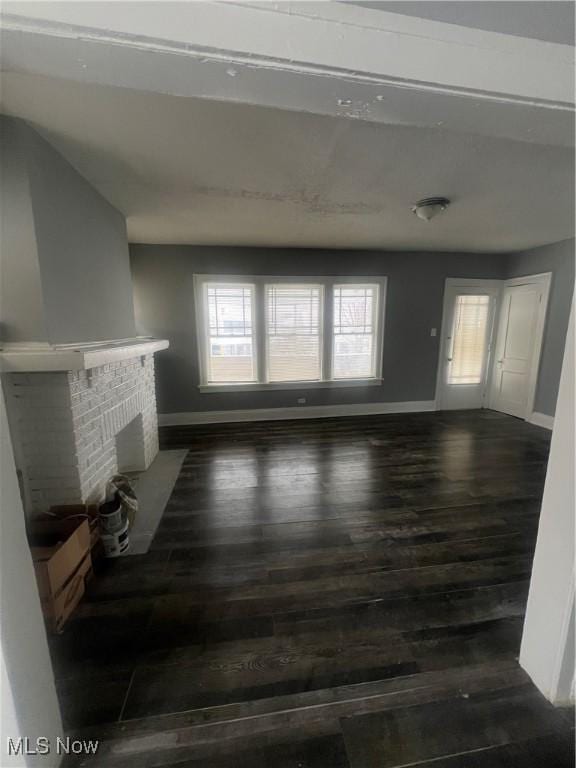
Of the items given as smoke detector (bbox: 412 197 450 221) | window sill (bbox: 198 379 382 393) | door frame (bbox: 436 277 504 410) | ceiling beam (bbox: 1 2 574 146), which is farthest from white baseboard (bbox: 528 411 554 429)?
ceiling beam (bbox: 1 2 574 146)

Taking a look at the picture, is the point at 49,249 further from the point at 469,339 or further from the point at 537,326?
the point at 537,326

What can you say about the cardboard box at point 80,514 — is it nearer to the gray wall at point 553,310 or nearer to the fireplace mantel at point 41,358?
the fireplace mantel at point 41,358

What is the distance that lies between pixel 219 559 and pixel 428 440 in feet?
9.57

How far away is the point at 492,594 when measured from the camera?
1626mm

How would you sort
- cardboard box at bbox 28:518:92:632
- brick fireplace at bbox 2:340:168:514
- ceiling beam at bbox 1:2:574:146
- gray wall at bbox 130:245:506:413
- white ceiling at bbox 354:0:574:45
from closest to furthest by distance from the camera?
1. ceiling beam at bbox 1:2:574:146
2. white ceiling at bbox 354:0:574:45
3. cardboard box at bbox 28:518:92:632
4. brick fireplace at bbox 2:340:168:514
5. gray wall at bbox 130:245:506:413

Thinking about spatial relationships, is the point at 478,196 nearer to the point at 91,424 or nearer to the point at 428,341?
the point at 428,341

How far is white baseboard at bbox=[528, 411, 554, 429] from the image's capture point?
13.5 ft

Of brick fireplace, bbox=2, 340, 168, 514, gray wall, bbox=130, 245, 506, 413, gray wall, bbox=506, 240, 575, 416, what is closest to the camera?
brick fireplace, bbox=2, 340, 168, 514

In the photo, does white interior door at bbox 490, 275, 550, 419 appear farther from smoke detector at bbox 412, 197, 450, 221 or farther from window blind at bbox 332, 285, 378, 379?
smoke detector at bbox 412, 197, 450, 221

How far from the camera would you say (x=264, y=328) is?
433cm

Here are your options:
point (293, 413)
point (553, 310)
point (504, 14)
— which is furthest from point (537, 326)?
point (504, 14)

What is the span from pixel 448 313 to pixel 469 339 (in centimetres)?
60

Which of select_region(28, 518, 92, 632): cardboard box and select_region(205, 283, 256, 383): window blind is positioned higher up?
select_region(205, 283, 256, 383): window blind

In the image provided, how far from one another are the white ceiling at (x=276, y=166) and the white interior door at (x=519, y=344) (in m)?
1.13
